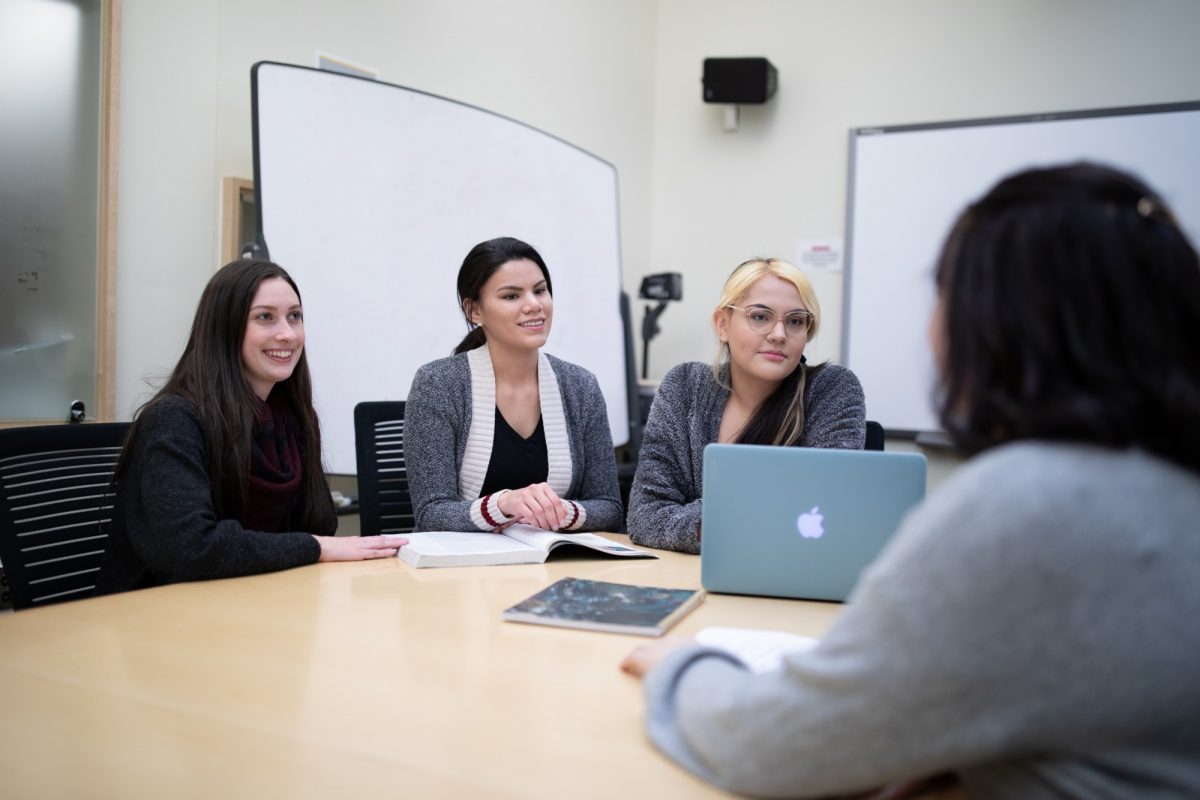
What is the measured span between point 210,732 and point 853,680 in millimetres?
590

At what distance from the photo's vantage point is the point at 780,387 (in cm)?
197

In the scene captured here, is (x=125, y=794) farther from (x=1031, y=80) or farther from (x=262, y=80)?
(x=1031, y=80)

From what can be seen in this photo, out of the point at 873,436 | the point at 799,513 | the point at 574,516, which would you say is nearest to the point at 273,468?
the point at 574,516

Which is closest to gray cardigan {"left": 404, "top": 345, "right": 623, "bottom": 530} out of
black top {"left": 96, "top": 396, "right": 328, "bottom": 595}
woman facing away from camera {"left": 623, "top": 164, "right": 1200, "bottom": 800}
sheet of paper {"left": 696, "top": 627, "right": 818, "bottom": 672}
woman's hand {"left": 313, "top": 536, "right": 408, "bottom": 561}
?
woman's hand {"left": 313, "top": 536, "right": 408, "bottom": 561}

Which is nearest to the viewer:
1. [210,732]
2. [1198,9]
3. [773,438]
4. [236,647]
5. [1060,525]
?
[1060,525]

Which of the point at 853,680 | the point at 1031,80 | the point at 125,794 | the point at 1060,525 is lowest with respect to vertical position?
the point at 125,794

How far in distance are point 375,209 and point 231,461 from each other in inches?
49.7

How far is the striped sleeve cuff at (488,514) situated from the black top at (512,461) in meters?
0.19

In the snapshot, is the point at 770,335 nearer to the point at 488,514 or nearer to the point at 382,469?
the point at 488,514

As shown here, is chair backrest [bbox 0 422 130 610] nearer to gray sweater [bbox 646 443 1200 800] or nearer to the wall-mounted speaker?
gray sweater [bbox 646 443 1200 800]

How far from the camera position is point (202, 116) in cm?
252

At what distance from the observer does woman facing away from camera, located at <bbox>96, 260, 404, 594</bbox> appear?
1.44 meters

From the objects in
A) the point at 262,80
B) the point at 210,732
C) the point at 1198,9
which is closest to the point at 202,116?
the point at 262,80

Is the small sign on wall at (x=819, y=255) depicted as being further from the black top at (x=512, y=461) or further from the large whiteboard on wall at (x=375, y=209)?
the black top at (x=512, y=461)
